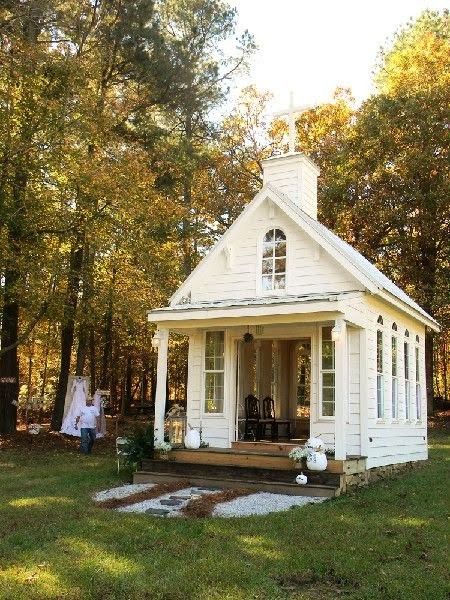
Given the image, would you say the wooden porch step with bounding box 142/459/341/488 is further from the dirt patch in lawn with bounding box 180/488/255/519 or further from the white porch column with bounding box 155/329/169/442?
the white porch column with bounding box 155/329/169/442

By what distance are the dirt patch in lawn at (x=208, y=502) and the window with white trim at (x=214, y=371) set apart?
284cm

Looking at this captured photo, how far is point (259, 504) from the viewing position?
9.57 m

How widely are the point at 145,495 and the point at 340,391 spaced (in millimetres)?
3659

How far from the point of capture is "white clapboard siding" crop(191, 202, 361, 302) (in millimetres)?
12758

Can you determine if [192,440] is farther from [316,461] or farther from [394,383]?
[394,383]

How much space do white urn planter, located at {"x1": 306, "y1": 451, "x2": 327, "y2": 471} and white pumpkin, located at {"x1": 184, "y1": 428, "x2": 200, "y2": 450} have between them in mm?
2732

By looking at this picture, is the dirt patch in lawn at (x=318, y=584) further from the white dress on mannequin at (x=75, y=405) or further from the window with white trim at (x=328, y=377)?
the white dress on mannequin at (x=75, y=405)

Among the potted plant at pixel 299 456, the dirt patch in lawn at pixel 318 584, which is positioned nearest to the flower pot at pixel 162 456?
the potted plant at pixel 299 456

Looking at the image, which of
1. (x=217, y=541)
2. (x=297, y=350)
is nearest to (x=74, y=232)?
(x=297, y=350)

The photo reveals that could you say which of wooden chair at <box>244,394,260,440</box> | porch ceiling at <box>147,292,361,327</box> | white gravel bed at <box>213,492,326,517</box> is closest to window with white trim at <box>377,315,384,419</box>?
porch ceiling at <box>147,292,361,327</box>

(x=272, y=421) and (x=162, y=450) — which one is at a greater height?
(x=272, y=421)

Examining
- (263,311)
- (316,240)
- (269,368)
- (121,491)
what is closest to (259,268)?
(316,240)

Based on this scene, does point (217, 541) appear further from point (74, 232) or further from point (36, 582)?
point (74, 232)

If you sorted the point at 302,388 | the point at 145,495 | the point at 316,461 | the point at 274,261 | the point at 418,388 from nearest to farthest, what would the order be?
the point at 145,495
the point at 316,461
the point at 274,261
the point at 302,388
the point at 418,388
